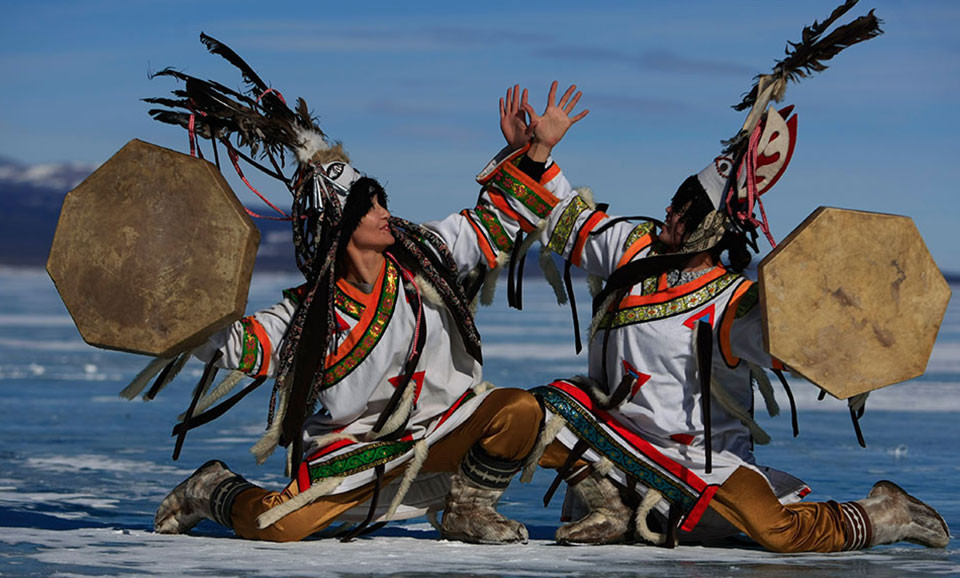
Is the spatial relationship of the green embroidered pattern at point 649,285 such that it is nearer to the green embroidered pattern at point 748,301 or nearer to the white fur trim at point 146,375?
the green embroidered pattern at point 748,301

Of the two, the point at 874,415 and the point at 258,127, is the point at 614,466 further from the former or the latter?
the point at 874,415

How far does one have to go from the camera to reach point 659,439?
12.4 ft

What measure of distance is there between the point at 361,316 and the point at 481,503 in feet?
2.07

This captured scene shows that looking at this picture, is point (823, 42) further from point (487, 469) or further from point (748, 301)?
point (487, 469)

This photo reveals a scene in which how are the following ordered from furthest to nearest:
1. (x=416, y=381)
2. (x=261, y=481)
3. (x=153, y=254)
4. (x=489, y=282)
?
(x=261, y=481)
(x=489, y=282)
(x=416, y=381)
(x=153, y=254)

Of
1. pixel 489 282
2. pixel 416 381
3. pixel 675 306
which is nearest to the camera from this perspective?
pixel 675 306

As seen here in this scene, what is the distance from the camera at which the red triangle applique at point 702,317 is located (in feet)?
12.1

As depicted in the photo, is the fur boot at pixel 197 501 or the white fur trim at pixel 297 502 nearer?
the white fur trim at pixel 297 502

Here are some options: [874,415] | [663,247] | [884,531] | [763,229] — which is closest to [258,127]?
[663,247]

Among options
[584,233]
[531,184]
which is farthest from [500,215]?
[584,233]

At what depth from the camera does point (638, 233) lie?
3881mm

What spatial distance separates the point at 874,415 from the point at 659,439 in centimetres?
467

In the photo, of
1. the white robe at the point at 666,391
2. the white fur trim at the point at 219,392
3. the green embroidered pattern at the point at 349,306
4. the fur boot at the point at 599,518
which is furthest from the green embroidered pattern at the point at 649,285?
the white fur trim at the point at 219,392

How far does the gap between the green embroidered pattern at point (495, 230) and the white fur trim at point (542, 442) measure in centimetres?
55
